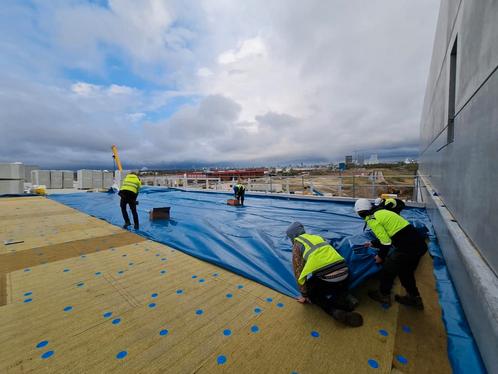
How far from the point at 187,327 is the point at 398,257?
2.18 meters

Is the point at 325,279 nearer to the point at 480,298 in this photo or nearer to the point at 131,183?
the point at 480,298

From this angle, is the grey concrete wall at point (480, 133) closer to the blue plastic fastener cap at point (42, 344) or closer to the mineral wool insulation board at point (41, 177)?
the blue plastic fastener cap at point (42, 344)

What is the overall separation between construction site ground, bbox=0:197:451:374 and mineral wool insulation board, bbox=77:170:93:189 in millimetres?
17152

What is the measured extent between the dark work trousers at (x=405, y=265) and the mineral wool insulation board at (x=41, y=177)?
76.3 ft

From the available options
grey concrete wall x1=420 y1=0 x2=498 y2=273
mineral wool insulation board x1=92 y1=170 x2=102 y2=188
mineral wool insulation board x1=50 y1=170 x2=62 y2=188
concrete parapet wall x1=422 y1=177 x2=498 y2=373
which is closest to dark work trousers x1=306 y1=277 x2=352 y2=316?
concrete parapet wall x1=422 y1=177 x2=498 y2=373

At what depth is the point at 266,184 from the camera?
12.3m

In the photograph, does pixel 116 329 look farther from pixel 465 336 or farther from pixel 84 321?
pixel 465 336

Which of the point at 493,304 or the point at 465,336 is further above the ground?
the point at 493,304

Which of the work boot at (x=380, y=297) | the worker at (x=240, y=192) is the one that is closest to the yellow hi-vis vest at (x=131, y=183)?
the worker at (x=240, y=192)

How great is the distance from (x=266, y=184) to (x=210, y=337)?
35.2 feet

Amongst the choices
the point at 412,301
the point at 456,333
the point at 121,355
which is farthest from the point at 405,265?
the point at 121,355

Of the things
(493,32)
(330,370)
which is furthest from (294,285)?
(493,32)

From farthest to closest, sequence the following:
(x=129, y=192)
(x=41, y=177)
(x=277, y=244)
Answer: (x=41, y=177), (x=129, y=192), (x=277, y=244)

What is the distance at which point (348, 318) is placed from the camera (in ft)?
6.14
